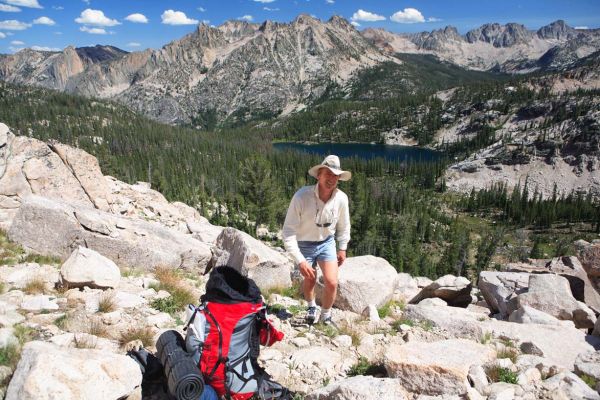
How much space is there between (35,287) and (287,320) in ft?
16.9

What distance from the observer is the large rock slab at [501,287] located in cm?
1113

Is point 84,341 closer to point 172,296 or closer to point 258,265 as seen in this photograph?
point 172,296

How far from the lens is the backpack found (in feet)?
15.0

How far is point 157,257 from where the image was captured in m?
11.1

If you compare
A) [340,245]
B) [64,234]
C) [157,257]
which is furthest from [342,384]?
[64,234]

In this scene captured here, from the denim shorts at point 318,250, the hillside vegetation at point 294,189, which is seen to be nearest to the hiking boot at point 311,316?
the denim shorts at point 318,250

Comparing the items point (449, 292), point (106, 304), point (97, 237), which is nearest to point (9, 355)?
point (106, 304)

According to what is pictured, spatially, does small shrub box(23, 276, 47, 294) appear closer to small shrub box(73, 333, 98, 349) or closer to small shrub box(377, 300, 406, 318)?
small shrub box(73, 333, 98, 349)

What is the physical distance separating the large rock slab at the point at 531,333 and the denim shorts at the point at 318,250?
294cm

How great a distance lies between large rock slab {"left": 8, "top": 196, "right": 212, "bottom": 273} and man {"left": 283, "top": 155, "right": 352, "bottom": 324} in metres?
5.82

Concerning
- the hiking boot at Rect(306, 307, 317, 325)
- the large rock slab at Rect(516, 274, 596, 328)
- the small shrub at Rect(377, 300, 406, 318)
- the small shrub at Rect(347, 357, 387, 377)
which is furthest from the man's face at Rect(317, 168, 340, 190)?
the large rock slab at Rect(516, 274, 596, 328)

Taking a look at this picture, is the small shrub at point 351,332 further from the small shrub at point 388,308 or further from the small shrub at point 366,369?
the small shrub at point 388,308

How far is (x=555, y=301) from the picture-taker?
994cm

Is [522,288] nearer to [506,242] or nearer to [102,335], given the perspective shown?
[102,335]
